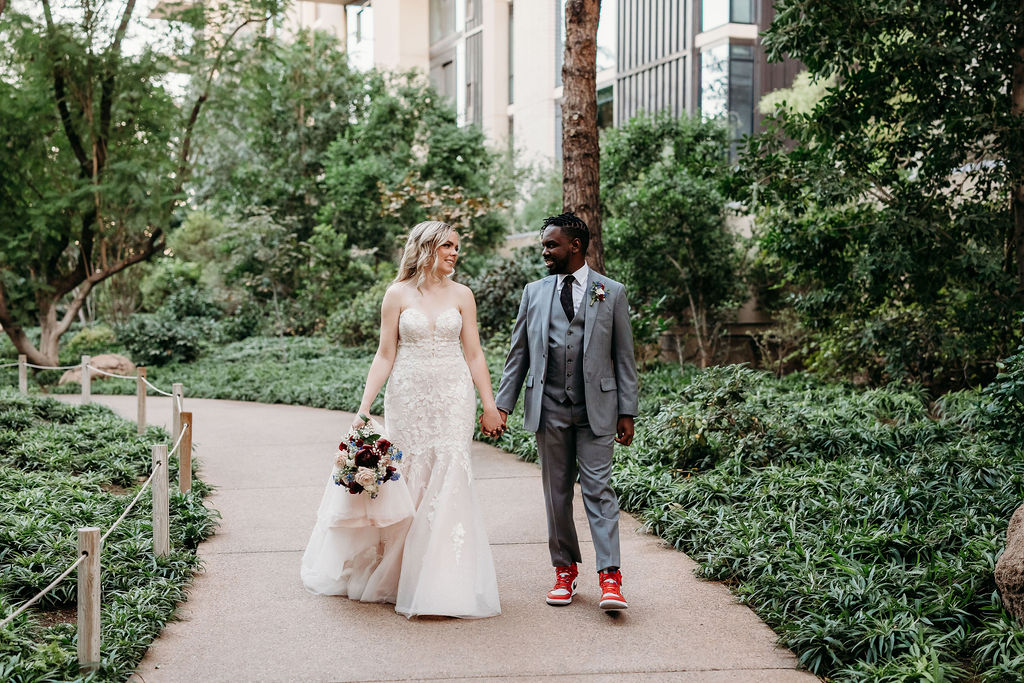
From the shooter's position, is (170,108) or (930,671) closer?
(930,671)

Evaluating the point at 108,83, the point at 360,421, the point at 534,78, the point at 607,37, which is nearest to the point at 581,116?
the point at 360,421

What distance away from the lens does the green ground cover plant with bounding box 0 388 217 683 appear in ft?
13.2

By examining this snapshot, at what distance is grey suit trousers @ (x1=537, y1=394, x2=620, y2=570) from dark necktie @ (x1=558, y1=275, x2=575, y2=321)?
1.40ft

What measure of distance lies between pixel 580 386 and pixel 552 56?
22593 millimetres

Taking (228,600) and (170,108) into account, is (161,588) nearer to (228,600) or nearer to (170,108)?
(228,600)

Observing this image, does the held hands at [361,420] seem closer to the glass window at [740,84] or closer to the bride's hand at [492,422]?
the bride's hand at [492,422]

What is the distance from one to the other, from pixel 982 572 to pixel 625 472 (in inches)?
125

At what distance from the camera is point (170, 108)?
17.7m

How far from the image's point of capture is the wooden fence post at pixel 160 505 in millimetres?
5156

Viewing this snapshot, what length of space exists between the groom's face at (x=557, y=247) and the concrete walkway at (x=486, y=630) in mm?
1709

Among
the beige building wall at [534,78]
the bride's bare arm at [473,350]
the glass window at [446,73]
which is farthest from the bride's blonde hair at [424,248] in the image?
the glass window at [446,73]

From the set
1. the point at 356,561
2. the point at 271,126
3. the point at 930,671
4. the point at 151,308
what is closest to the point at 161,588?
the point at 356,561

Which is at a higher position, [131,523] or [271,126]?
[271,126]

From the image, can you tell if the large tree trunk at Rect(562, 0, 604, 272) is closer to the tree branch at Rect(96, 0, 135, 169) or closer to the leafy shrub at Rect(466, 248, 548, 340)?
the leafy shrub at Rect(466, 248, 548, 340)
